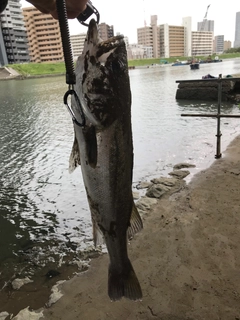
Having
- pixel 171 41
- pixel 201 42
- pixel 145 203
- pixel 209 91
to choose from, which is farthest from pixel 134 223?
pixel 201 42

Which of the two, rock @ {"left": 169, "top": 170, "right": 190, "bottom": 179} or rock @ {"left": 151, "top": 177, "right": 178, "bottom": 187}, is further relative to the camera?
rock @ {"left": 169, "top": 170, "right": 190, "bottom": 179}

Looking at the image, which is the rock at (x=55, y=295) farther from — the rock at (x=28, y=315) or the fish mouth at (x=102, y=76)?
the fish mouth at (x=102, y=76)

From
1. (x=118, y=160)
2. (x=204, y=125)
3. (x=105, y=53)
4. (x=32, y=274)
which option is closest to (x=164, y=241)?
(x=32, y=274)

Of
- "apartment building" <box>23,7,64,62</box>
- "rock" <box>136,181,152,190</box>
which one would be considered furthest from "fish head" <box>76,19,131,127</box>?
"apartment building" <box>23,7,64,62</box>

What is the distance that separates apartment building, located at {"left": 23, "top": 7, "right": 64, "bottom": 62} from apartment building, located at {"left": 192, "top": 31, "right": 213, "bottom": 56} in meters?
99.6

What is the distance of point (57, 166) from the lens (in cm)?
1008

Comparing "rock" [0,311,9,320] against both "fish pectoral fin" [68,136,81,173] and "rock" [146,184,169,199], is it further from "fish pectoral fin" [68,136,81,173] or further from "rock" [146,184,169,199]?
"rock" [146,184,169,199]

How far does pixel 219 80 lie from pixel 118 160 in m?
6.33

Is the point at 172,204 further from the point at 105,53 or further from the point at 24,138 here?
the point at 24,138

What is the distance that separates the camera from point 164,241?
4785mm

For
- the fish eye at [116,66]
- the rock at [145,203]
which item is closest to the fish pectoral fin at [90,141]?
the fish eye at [116,66]

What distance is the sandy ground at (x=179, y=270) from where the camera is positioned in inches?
134

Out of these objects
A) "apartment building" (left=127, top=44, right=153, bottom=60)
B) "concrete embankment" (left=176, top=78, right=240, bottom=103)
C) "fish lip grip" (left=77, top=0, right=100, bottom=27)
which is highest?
"apartment building" (left=127, top=44, right=153, bottom=60)

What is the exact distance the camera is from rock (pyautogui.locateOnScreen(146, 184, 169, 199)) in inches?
264
